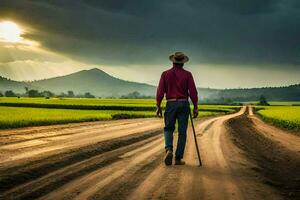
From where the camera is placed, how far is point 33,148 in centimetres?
1271

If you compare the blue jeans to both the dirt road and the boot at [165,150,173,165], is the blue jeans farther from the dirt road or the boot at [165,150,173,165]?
the dirt road

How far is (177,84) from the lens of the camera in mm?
10711

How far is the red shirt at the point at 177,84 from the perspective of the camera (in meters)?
10.7

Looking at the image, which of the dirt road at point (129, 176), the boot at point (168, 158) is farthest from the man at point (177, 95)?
the dirt road at point (129, 176)

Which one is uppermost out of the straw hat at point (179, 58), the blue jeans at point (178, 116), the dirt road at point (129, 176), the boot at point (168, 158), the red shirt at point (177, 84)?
the straw hat at point (179, 58)

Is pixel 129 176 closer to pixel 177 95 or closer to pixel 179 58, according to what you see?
pixel 177 95

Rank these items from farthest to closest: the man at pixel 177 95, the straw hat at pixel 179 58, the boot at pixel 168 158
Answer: the straw hat at pixel 179 58 → the man at pixel 177 95 → the boot at pixel 168 158

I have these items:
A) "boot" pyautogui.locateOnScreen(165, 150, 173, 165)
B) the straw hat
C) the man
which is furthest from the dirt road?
the straw hat

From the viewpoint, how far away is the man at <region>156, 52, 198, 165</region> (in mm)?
10570

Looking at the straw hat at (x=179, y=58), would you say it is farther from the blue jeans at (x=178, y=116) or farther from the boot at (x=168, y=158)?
the boot at (x=168, y=158)

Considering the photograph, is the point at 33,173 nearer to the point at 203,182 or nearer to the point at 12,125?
the point at 203,182

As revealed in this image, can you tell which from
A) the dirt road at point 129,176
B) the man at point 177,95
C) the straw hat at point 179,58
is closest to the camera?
the dirt road at point 129,176

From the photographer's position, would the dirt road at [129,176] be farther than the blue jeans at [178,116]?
No

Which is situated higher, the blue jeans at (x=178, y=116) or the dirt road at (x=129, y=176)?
the blue jeans at (x=178, y=116)
